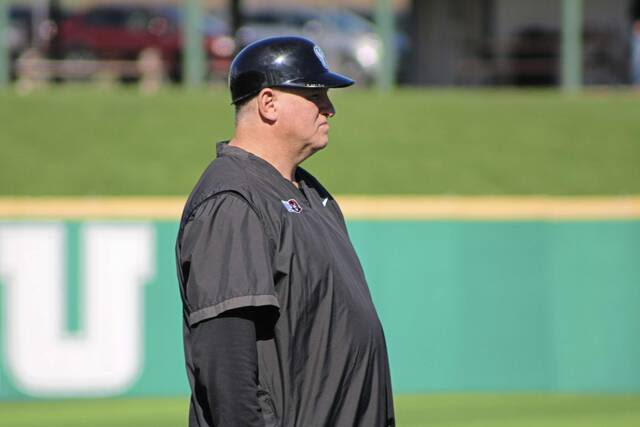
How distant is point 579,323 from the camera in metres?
7.61

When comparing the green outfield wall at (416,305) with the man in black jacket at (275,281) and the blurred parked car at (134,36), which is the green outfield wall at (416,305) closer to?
the man in black jacket at (275,281)

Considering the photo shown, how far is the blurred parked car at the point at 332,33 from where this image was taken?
1908cm

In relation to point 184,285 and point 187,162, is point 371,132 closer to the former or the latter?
point 187,162

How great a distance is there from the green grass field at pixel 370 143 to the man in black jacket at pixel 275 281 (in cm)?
900

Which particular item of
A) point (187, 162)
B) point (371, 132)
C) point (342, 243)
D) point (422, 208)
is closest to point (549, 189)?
point (371, 132)

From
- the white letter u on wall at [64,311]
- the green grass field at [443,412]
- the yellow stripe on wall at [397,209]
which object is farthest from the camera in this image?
the yellow stripe on wall at [397,209]

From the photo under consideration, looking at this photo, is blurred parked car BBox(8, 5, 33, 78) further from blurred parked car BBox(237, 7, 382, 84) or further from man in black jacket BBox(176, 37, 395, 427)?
man in black jacket BBox(176, 37, 395, 427)

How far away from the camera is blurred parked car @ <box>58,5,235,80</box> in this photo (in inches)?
749

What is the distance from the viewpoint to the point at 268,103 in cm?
259

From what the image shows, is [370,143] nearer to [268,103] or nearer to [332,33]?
[332,33]

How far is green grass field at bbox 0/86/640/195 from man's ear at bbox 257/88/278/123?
902 cm

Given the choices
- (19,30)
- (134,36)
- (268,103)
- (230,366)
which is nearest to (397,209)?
(268,103)

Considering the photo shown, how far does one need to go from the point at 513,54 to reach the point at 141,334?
11863 mm

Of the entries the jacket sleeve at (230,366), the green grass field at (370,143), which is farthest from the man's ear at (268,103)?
the green grass field at (370,143)
